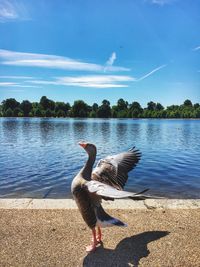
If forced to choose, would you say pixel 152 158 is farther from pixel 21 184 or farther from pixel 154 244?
pixel 154 244

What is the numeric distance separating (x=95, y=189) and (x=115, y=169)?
65.3 inches

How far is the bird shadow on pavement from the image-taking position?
18.7 ft

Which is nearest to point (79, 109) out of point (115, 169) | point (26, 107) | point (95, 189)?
point (26, 107)

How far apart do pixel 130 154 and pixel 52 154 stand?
663 inches

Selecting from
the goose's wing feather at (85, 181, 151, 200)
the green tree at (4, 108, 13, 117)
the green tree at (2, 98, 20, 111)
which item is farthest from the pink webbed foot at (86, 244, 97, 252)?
the green tree at (2, 98, 20, 111)

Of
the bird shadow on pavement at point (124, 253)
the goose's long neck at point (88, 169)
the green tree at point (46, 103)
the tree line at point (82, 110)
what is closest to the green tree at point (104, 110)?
the tree line at point (82, 110)

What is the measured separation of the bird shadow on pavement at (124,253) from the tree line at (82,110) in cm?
16345

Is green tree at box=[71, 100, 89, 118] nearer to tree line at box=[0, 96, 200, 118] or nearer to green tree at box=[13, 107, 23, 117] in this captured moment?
tree line at box=[0, 96, 200, 118]

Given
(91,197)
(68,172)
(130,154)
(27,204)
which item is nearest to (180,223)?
(130,154)

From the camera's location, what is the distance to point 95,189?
5.30 meters

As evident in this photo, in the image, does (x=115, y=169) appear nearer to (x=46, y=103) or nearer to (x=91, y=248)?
(x=91, y=248)

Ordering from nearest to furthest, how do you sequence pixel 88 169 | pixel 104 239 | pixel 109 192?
pixel 109 192 < pixel 88 169 < pixel 104 239

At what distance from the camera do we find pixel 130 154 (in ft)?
24.8

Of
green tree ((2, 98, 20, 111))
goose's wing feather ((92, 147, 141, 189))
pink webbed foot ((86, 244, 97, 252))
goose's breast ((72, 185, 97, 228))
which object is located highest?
green tree ((2, 98, 20, 111))
